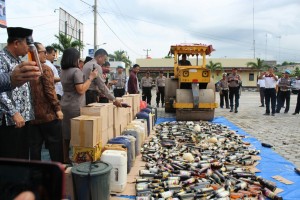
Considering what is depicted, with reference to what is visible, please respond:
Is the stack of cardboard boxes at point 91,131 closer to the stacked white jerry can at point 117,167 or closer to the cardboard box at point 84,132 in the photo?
the cardboard box at point 84,132

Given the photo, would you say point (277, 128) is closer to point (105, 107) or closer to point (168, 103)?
point (168, 103)

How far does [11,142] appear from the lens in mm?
2838

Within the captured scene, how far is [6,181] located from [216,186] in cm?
344

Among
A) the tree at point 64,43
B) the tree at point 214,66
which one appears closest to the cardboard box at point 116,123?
the tree at point 64,43

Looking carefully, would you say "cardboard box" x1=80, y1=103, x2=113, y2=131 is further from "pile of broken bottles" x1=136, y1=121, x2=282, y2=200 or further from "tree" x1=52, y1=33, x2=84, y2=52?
"tree" x1=52, y1=33, x2=84, y2=52

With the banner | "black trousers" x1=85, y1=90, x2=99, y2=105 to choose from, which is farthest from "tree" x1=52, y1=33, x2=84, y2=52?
"black trousers" x1=85, y1=90, x2=99, y2=105

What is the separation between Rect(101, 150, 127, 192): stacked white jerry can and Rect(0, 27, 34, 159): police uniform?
1.07 metres

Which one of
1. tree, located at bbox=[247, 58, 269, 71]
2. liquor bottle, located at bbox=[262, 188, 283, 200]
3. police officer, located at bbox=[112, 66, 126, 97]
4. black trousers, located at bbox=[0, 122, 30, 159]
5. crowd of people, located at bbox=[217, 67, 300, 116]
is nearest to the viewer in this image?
black trousers, located at bbox=[0, 122, 30, 159]

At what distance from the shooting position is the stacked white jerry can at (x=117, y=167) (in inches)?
148

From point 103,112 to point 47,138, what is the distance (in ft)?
3.17

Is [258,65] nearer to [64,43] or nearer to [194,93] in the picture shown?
[64,43]

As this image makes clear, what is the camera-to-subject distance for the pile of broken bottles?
376 centimetres

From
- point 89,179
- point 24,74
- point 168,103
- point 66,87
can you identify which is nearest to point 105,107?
point 66,87

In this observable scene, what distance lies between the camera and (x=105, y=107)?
181 inches
